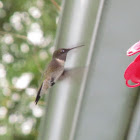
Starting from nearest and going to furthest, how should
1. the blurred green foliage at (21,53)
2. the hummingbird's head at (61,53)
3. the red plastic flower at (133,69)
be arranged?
the red plastic flower at (133,69)
the hummingbird's head at (61,53)
the blurred green foliage at (21,53)

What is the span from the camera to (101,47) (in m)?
0.75

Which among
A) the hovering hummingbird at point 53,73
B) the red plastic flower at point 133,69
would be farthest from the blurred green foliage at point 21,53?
the red plastic flower at point 133,69

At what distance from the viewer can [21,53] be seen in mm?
1473

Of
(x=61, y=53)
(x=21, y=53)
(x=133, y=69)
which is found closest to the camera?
(x=133, y=69)

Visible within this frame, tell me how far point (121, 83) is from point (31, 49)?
0.80 metres

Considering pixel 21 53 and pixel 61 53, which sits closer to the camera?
pixel 61 53

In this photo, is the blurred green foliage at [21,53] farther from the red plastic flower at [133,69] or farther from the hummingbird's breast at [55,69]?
the red plastic flower at [133,69]

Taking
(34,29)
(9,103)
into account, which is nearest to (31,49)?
(34,29)

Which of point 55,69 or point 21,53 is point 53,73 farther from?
point 21,53

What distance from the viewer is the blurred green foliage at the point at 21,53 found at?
141 centimetres

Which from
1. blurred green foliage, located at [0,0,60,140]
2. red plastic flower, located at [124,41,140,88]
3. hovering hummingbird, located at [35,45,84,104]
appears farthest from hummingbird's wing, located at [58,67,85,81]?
blurred green foliage, located at [0,0,60,140]

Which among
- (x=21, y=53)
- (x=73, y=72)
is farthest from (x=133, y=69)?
(x=21, y=53)

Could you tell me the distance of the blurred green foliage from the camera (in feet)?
4.64

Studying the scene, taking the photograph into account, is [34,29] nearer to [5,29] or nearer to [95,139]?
[5,29]
